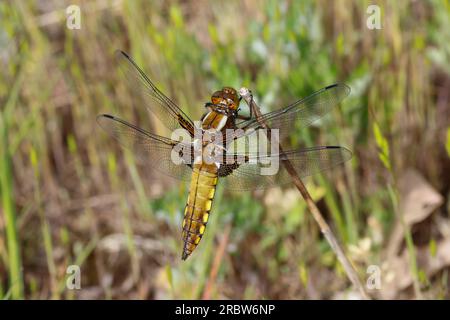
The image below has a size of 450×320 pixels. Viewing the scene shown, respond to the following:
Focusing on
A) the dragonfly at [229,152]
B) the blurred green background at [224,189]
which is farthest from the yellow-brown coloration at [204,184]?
the blurred green background at [224,189]

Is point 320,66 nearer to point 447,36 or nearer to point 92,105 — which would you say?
point 447,36

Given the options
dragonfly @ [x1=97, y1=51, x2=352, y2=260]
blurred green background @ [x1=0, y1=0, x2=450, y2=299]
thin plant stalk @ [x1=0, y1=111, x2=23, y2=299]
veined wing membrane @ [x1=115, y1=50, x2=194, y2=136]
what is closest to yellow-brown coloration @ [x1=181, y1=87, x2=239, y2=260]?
dragonfly @ [x1=97, y1=51, x2=352, y2=260]

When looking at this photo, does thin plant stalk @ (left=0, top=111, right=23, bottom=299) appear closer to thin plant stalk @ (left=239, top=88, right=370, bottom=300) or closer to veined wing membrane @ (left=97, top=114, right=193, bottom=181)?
veined wing membrane @ (left=97, top=114, right=193, bottom=181)

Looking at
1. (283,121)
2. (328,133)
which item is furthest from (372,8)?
(283,121)

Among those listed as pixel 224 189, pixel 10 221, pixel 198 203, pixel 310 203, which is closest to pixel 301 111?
pixel 310 203

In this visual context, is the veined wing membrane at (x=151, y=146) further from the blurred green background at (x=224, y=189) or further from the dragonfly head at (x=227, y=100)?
the blurred green background at (x=224, y=189)
